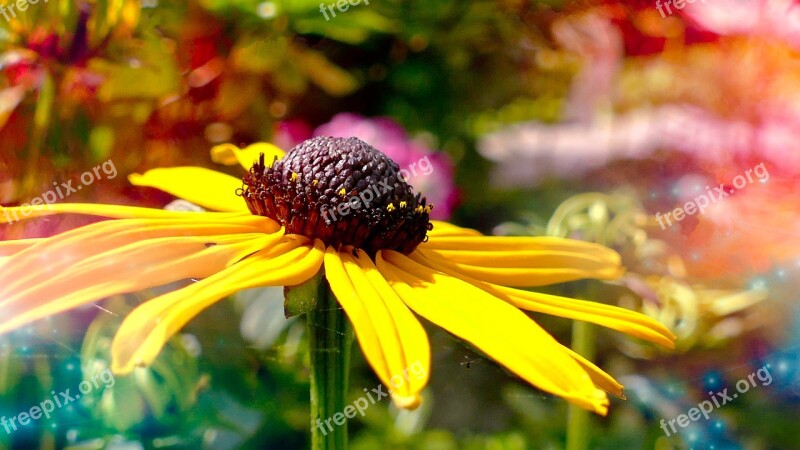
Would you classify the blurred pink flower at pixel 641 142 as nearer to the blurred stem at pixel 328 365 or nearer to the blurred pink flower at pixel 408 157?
the blurred pink flower at pixel 408 157

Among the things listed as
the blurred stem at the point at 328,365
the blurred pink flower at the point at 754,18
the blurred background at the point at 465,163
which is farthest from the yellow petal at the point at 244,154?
the blurred pink flower at the point at 754,18

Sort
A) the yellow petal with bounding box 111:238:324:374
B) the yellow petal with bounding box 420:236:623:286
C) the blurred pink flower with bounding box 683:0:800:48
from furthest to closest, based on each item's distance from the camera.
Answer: the blurred pink flower with bounding box 683:0:800:48, the yellow petal with bounding box 420:236:623:286, the yellow petal with bounding box 111:238:324:374

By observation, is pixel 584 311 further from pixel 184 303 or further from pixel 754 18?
pixel 754 18

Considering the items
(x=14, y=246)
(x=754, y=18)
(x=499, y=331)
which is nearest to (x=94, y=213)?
(x=14, y=246)

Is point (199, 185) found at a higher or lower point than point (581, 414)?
higher

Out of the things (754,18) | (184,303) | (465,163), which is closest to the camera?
(184,303)

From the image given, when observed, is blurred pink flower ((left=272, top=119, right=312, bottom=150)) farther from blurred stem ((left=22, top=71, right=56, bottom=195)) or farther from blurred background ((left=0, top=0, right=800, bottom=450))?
blurred stem ((left=22, top=71, right=56, bottom=195))

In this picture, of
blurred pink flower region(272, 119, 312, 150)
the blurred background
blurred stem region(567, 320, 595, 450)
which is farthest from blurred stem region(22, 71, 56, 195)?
blurred stem region(567, 320, 595, 450)
